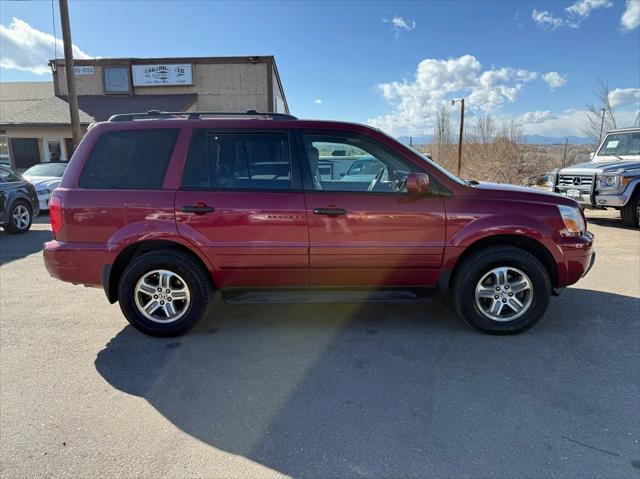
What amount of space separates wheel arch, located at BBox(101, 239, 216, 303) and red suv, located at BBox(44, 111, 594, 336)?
0.04 feet

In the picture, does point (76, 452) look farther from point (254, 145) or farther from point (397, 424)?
point (254, 145)

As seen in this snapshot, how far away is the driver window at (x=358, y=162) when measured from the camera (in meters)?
3.64

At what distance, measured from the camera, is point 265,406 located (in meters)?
2.72

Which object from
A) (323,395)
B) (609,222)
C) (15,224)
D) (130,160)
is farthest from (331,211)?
(609,222)

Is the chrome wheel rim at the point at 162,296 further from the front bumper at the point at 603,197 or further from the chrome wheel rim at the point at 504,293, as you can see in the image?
the front bumper at the point at 603,197

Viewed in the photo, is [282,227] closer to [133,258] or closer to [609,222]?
[133,258]

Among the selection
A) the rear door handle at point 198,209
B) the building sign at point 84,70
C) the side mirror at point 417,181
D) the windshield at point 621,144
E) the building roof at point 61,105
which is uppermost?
the building sign at point 84,70

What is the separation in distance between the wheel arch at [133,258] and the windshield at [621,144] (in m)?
10.5

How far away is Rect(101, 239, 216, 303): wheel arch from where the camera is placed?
3610 millimetres

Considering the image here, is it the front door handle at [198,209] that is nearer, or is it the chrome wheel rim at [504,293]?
the front door handle at [198,209]

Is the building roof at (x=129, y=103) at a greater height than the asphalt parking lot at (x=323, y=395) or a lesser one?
greater

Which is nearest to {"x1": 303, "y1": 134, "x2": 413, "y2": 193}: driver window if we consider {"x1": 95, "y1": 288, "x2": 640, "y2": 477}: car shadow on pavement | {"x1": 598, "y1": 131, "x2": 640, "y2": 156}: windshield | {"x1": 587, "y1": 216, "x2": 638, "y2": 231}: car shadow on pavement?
{"x1": 95, "y1": 288, "x2": 640, "y2": 477}: car shadow on pavement

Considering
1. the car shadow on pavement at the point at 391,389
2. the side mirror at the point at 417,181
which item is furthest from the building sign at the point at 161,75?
the side mirror at the point at 417,181

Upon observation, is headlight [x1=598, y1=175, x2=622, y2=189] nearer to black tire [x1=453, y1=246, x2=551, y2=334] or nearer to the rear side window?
black tire [x1=453, y1=246, x2=551, y2=334]
